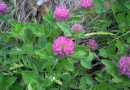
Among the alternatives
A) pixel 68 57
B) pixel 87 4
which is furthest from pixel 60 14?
pixel 68 57

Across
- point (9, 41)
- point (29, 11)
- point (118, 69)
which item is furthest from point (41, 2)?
point (118, 69)

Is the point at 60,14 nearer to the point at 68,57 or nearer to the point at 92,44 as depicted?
the point at 92,44

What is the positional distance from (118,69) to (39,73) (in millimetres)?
380

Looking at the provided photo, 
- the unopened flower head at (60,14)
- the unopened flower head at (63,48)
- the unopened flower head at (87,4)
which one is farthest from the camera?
the unopened flower head at (87,4)

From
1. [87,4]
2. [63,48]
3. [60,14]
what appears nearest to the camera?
[63,48]

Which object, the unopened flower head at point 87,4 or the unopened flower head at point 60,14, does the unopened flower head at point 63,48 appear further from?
the unopened flower head at point 87,4

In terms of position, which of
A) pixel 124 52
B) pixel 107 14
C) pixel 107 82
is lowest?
pixel 107 82

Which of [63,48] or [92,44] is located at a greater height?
[63,48]

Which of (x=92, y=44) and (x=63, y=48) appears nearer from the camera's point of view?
(x=63, y=48)

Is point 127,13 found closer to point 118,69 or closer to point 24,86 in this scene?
point 118,69

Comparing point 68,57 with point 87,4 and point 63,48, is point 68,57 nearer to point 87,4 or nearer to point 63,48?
point 63,48

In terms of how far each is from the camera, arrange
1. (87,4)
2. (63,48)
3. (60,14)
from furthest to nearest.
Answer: (87,4) → (60,14) → (63,48)

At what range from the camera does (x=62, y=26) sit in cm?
153

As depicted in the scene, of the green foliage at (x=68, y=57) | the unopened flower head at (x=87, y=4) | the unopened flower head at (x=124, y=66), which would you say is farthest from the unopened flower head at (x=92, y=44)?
the unopened flower head at (x=124, y=66)
